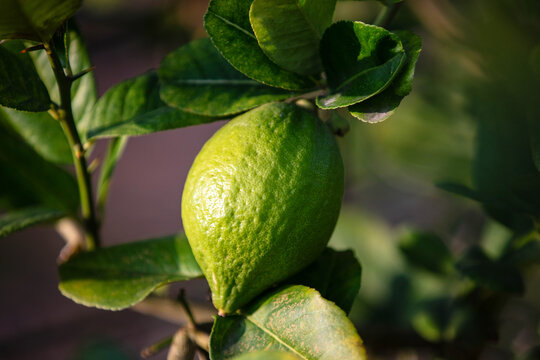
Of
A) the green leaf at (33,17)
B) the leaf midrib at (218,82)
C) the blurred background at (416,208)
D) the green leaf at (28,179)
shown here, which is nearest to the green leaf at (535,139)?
the blurred background at (416,208)

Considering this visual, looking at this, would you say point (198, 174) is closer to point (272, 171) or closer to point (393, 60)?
point (272, 171)

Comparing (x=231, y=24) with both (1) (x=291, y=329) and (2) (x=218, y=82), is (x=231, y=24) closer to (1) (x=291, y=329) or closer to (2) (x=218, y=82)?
(2) (x=218, y=82)

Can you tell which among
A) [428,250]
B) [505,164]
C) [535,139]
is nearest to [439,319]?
[428,250]

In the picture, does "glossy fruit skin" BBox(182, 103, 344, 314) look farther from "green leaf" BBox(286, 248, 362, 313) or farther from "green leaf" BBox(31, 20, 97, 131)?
"green leaf" BBox(31, 20, 97, 131)

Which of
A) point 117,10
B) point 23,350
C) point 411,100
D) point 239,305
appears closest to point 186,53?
point 239,305

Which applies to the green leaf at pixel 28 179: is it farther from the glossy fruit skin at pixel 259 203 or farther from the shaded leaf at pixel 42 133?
the glossy fruit skin at pixel 259 203

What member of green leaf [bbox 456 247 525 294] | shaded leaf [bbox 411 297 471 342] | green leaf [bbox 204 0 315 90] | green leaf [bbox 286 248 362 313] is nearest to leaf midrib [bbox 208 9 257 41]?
green leaf [bbox 204 0 315 90]

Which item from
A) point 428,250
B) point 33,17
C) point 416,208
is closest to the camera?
point 33,17
